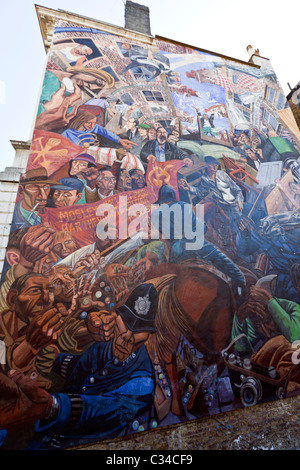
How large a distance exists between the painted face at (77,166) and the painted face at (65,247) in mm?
1569

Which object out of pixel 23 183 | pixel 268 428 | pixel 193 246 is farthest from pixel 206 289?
pixel 23 183

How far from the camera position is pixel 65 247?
5.08 m

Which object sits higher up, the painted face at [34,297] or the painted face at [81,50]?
the painted face at [81,50]

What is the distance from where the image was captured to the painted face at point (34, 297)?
4469mm

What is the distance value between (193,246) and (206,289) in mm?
994

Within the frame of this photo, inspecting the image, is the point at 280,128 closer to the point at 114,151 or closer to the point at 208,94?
the point at 208,94

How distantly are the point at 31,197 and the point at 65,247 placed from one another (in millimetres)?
1270

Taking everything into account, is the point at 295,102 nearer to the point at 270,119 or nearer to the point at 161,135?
the point at 270,119

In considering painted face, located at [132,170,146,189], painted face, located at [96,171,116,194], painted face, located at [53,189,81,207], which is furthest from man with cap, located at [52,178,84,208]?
painted face, located at [132,170,146,189]

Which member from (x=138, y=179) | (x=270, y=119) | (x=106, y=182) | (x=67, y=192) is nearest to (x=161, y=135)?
(x=138, y=179)

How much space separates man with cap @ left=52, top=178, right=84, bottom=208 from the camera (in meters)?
5.43

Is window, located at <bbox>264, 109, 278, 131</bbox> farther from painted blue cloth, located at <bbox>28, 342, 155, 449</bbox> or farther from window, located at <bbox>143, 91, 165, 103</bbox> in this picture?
painted blue cloth, located at <bbox>28, 342, 155, 449</bbox>

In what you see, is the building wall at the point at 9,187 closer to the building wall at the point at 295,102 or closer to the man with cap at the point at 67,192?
the man with cap at the point at 67,192

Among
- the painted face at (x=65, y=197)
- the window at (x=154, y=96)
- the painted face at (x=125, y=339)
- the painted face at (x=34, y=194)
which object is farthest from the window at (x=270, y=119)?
the painted face at (x=125, y=339)
